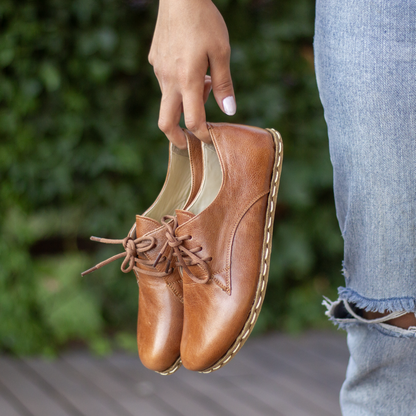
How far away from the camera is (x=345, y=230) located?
977mm

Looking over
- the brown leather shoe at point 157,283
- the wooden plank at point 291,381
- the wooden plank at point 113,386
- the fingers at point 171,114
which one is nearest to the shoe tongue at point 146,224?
the brown leather shoe at point 157,283

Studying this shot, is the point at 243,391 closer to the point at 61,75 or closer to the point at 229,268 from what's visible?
the point at 229,268

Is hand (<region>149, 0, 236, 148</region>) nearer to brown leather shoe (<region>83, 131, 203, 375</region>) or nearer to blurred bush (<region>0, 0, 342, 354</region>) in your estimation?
brown leather shoe (<region>83, 131, 203, 375</region>)

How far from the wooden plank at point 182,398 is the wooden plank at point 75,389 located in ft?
0.72

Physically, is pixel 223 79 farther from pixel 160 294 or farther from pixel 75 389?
pixel 75 389

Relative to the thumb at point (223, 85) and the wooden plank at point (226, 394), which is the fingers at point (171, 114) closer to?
the thumb at point (223, 85)

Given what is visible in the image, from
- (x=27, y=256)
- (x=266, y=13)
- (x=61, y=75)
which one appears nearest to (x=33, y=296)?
(x=27, y=256)

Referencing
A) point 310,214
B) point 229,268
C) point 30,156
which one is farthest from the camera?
point 310,214

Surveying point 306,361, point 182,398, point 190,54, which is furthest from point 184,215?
point 306,361

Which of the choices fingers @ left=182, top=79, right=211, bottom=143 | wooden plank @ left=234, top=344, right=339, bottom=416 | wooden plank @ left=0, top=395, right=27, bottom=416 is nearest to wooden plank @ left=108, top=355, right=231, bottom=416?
wooden plank @ left=234, top=344, right=339, bottom=416

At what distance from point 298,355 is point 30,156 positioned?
6.35 ft

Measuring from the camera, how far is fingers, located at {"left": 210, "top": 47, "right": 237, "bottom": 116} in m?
1.03

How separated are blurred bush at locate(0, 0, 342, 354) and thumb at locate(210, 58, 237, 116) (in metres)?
1.82

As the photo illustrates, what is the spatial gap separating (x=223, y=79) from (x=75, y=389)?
207 centimetres
